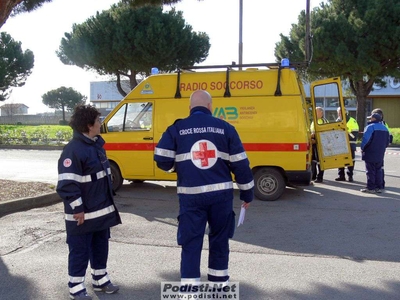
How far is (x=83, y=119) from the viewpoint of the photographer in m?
4.21

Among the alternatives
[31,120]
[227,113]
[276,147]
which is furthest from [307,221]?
[31,120]

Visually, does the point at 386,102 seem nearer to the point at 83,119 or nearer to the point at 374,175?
the point at 374,175

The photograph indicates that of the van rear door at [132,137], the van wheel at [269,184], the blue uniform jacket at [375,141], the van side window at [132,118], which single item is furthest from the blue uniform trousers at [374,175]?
the van side window at [132,118]

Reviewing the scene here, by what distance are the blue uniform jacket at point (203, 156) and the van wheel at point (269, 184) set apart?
4973mm

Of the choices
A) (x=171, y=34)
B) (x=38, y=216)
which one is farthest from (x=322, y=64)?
(x=38, y=216)

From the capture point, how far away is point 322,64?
28.6 metres

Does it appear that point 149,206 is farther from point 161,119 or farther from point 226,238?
point 226,238

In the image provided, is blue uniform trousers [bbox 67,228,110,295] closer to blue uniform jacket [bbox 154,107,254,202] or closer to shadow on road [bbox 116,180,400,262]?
blue uniform jacket [bbox 154,107,254,202]

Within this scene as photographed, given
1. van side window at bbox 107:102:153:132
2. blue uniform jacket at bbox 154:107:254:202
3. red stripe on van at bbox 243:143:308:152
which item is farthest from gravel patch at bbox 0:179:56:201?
blue uniform jacket at bbox 154:107:254:202

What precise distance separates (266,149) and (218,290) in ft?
16.2

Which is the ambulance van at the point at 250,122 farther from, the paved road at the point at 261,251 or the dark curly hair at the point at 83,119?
the dark curly hair at the point at 83,119

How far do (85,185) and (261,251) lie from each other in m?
2.58

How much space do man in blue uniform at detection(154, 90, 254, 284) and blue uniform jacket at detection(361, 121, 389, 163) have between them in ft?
20.0

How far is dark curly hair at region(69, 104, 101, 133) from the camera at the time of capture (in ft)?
13.8
